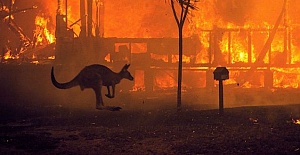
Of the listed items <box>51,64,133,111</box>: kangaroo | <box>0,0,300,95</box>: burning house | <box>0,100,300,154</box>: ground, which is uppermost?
<box>0,0,300,95</box>: burning house

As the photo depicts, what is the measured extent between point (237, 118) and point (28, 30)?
2287 cm

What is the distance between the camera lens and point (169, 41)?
75.0 ft

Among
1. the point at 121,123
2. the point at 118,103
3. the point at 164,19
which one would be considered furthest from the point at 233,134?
the point at 164,19

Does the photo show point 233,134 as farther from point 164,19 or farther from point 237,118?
point 164,19

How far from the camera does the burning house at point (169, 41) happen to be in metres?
22.2

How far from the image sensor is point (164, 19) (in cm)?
3206

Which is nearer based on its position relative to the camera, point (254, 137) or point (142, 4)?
point (254, 137)

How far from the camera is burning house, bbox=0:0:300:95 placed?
22.2m

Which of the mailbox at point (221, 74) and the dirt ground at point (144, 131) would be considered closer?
the dirt ground at point (144, 131)

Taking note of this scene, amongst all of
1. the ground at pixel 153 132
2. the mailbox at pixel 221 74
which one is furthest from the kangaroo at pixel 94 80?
the mailbox at pixel 221 74

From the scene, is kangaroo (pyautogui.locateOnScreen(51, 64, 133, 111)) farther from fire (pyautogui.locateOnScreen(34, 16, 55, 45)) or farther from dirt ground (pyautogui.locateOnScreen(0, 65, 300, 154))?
fire (pyautogui.locateOnScreen(34, 16, 55, 45))

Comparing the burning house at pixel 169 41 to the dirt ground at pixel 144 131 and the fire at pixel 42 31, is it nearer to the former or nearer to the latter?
the fire at pixel 42 31

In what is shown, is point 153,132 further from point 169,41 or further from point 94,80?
point 169,41

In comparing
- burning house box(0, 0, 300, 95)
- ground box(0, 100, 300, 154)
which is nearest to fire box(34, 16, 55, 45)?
burning house box(0, 0, 300, 95)
